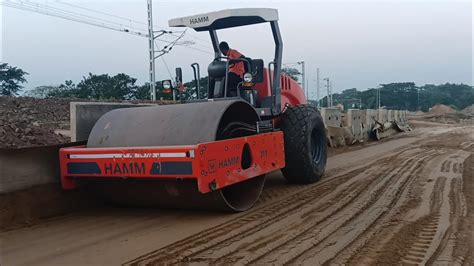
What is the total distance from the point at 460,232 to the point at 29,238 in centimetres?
400

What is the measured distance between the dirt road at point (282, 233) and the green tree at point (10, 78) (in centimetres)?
3014

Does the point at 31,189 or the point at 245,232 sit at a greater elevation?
the point at 31,189

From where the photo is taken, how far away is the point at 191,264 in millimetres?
3568

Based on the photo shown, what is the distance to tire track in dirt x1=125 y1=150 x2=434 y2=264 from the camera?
12.3 feet

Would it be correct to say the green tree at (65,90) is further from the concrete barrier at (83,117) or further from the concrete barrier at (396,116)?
the concrete barrier at (83,117)


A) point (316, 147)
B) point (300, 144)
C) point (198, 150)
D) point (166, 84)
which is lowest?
point (316, 147)

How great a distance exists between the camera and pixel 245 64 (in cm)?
684

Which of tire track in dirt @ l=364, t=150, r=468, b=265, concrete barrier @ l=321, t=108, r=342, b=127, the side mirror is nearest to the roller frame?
tire track in dirt @ l=364, t=150, r=468, b=265

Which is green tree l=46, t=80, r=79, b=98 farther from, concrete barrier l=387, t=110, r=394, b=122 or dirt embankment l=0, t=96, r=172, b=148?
concrete barrier l=387, t=110, r=394, b=122

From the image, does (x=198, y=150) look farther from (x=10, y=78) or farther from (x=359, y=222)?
(x=10, y=78)

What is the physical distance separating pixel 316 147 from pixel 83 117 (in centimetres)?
377

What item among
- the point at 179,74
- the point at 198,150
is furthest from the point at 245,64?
the point at 198,150

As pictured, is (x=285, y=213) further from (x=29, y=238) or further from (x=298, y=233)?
(x=29, y=238)

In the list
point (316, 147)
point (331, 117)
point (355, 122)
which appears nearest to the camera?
point (316, 147)
